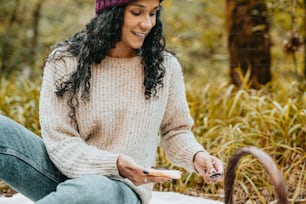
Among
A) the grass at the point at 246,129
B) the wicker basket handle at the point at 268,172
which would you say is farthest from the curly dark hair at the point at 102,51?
the grass at the point at 246,129

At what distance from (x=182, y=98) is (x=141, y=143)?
277 millimetres

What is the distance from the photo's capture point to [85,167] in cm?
207

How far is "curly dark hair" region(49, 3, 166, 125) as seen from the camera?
223 cm

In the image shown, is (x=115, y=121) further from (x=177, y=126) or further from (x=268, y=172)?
(x=268, y=172)

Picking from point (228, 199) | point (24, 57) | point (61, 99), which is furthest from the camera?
point (24, 57)

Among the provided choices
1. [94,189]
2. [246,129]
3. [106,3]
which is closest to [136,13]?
[106,3]

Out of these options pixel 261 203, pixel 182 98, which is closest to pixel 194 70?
pixel 261 203

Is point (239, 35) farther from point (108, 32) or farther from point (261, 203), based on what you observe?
point (108, 32)

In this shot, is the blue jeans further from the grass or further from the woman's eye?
the grass

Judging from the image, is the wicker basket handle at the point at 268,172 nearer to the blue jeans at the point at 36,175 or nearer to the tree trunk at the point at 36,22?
the blue jeans at the point at 36,175

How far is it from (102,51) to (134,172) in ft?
1.92

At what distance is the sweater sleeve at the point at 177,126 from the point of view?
229 cm

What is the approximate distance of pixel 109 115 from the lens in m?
2.22

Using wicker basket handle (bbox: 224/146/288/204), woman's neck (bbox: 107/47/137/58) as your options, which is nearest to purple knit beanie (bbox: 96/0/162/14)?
woman's neck (bbox: 107/47/137/58)
